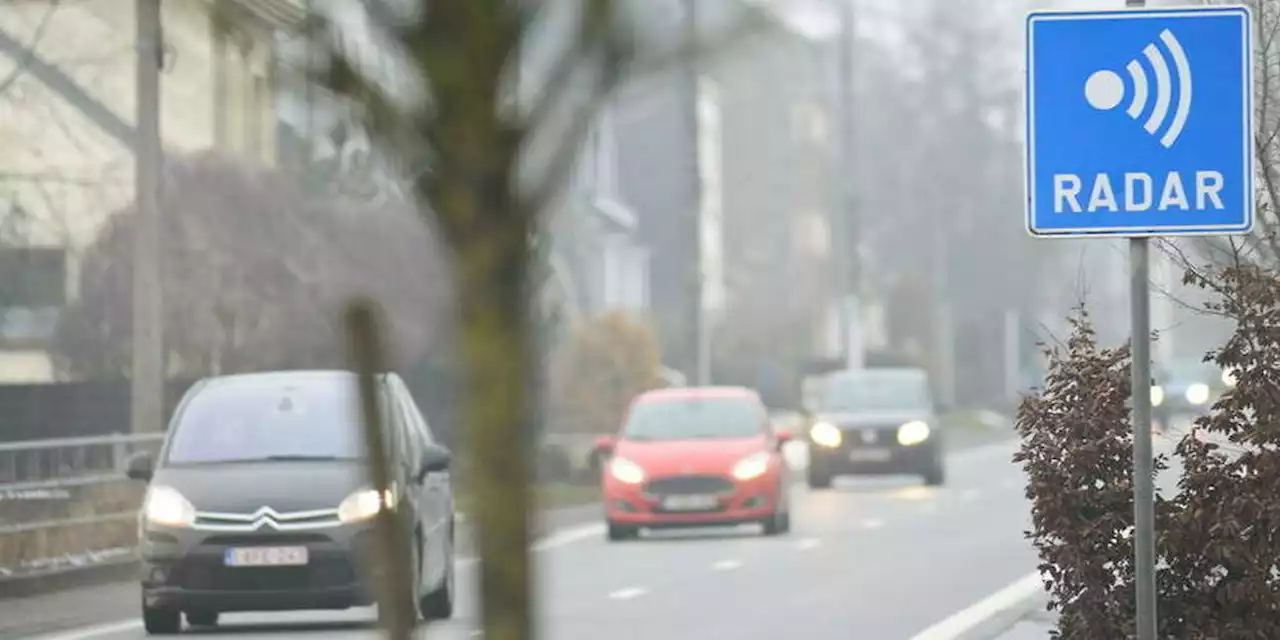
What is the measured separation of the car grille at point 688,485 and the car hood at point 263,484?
412 inches

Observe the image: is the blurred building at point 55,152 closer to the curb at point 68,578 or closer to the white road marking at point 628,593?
the curb at point 68,578

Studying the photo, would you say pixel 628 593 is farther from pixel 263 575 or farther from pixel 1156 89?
pixel 1156 89

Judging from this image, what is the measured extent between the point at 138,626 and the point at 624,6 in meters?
15.5

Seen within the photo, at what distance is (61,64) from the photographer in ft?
114

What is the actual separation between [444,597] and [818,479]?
22.9m

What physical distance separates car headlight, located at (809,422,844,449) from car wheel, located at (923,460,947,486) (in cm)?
119

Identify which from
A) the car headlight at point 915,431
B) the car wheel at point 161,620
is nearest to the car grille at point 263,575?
the car wheel at point 161,620

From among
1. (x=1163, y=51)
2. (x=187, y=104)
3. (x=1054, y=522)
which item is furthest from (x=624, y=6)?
(x=187, y=104)

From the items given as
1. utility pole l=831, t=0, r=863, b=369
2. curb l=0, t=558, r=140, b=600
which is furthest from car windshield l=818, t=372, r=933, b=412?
curb l=0, t=558, r=140, b=600

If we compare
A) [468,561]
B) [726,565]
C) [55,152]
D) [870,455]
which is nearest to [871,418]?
[870,455]

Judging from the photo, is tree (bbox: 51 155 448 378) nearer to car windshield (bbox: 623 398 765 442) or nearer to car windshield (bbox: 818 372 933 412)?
car windshield (bbox: 818 372 933 412)

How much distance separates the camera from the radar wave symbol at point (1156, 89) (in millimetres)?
9008

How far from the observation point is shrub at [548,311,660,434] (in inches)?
1763

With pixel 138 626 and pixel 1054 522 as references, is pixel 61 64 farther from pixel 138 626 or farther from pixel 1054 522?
pixel 1054 522
